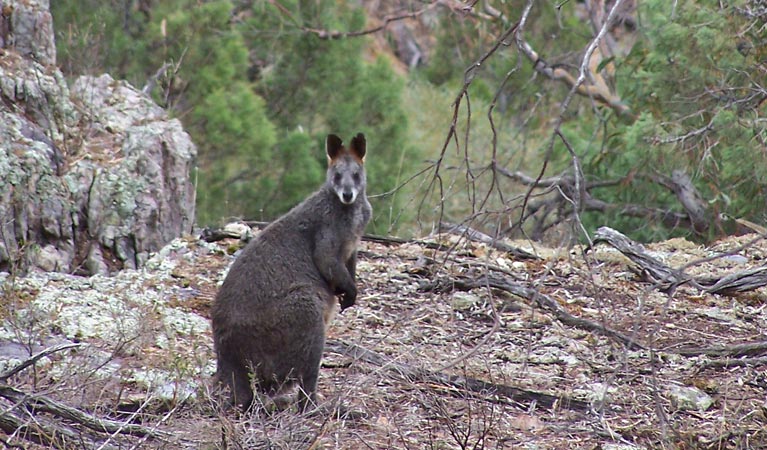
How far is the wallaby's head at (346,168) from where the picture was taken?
19.6 ft

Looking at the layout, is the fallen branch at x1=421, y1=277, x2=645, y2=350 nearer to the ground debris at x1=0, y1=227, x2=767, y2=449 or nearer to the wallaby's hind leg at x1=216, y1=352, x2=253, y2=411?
the ground debris at x1=0, y1=227, x2=767, y2=449

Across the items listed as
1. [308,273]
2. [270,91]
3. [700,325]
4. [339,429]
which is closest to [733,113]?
[700,325]

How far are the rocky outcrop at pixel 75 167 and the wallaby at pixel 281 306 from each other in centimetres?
188

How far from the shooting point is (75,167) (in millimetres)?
7684

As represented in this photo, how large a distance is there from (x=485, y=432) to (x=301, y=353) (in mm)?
1122

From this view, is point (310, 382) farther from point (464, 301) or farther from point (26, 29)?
point (26, 29)

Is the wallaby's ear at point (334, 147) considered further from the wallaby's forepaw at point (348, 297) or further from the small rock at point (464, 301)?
the small rock at point (464, 301)

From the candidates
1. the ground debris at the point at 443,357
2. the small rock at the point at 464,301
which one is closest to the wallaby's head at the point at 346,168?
the ground debris at the point at 443,357

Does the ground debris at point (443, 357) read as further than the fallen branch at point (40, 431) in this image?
Yes

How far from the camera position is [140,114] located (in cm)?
875

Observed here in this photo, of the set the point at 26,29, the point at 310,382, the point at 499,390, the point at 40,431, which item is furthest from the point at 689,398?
the point at 26,29

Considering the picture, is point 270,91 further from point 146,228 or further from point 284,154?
point 146,228

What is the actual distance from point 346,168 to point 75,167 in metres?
2.64

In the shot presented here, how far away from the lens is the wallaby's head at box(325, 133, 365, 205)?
598 centimetres
